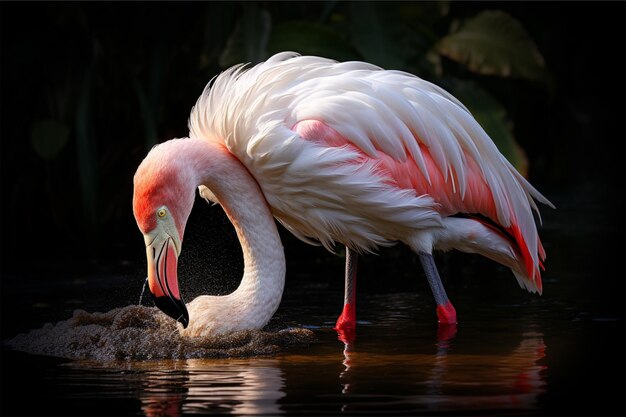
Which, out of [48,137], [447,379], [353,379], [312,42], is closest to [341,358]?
[353,379]

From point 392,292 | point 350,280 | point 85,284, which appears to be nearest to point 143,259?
point 85,284

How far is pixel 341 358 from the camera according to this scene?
423cm

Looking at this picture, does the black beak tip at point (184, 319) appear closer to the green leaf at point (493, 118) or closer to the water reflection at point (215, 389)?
the water reflection at point (215, 389)

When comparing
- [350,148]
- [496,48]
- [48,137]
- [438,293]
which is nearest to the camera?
[350,148]

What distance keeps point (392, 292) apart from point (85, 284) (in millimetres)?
1731

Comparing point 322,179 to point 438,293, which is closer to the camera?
point 322,179

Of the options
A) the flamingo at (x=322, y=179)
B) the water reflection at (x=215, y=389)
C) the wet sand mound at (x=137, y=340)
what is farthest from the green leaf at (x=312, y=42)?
the water reflection at (x=215, y=389)

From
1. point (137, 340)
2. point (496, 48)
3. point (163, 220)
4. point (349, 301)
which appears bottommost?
point (137, 340)

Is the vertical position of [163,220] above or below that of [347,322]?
above

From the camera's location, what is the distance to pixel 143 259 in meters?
7.30

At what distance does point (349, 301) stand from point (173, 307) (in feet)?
3.57

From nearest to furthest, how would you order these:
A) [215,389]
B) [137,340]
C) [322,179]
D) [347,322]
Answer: [215,389] → [137,340] → [322,179] → [347,322]

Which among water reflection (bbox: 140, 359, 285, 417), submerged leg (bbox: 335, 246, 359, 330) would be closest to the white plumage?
submerged leg (bbox: 335, 246, 359, 330)

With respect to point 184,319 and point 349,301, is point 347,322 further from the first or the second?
point 184,319
